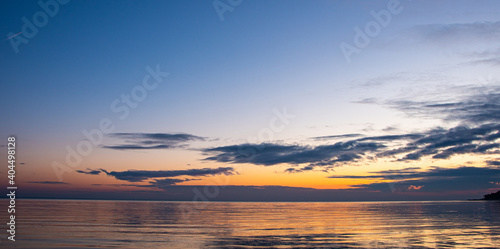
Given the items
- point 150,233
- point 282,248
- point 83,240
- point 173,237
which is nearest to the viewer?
point 282,248

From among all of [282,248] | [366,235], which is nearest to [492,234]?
[366,235]

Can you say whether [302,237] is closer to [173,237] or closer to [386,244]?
[386,244]

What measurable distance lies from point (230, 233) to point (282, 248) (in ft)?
39.1

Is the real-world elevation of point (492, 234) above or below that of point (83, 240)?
below

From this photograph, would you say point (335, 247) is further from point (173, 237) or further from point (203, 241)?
point (173, 237)

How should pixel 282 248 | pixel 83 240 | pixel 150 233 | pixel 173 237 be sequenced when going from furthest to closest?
pixel 150 233 < pixel 173 237 < pixel 83 240 < pixel 282 248

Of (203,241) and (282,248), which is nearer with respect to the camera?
(282,248)

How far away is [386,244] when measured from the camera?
1398 inches

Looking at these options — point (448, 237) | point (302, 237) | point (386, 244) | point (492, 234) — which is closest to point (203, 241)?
point (302, 237)

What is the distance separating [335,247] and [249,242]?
28.3 ft

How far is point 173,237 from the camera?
127 ft

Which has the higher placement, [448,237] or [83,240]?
[83,240]

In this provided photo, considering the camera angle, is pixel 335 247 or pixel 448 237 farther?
pixel 448 237

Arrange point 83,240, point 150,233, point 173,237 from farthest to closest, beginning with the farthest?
point 150,233, point 173,237, point 83,240
